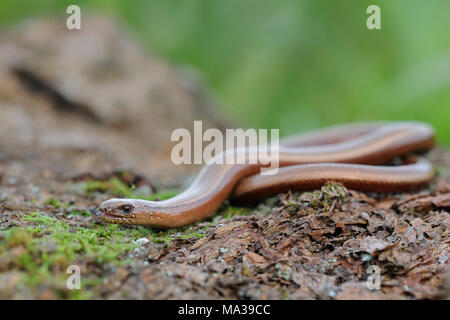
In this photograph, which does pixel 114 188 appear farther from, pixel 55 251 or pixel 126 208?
pixel 55 251

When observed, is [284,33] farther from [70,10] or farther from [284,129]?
[70,10]

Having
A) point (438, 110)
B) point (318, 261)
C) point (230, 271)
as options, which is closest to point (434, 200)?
point (318, 261)

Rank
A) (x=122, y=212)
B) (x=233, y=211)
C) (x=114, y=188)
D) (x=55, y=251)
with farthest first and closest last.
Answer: (x=114, y=188) < (x=233, y=211) < (x=122, y=212) < (x=55, y=251)

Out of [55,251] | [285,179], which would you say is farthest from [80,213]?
[285,179]

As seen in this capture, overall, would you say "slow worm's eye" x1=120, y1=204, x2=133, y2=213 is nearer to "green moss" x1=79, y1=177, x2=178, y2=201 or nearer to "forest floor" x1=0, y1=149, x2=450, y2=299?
"forest floor" x1=0, y1=149, x2=450, y2=299

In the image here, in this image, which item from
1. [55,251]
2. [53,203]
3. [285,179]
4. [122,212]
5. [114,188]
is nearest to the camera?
[55,251]

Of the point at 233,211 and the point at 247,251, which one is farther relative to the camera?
the point at 233,211

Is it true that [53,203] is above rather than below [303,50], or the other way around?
below
